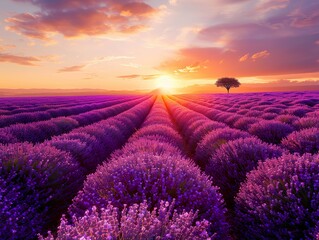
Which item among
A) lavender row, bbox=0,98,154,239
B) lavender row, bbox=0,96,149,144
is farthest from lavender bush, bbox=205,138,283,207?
lavender row, bbox=0,96,149,144

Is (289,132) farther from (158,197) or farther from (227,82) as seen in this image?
(227,82)

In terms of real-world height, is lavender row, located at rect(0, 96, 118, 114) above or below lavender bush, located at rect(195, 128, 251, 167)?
below

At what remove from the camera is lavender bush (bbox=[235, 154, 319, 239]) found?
3076 millimetres

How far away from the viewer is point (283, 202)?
3260 mm

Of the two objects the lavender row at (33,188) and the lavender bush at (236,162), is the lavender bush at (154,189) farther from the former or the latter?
the lavender bush at (236,162)

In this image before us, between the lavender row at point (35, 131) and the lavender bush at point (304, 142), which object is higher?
the lavender bush at point (304, 142)

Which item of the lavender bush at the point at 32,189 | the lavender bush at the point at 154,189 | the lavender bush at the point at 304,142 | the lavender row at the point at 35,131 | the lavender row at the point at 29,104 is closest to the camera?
the lavender bush at the point at 154,189

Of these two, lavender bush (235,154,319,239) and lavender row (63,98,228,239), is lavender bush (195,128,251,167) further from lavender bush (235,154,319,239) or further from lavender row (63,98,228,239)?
lavender row (63,98,228,239)

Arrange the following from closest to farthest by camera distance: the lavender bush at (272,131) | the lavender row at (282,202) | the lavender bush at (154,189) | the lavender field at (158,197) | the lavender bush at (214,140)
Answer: the lavender field at (158,197) → the lavender row at (282,202) → the lavender bush at (154,189) → the lavender bush at (214,140) → the lavender bush at (272,131)

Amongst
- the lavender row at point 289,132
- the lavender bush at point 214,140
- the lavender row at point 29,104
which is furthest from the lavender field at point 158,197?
the lavender row at point 29,104

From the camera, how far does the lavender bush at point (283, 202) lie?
3076mm

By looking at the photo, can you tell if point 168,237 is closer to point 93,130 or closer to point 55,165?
point 55,165

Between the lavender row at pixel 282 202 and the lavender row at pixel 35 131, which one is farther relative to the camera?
the lavender row at pixel 35 131

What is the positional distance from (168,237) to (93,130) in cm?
773
